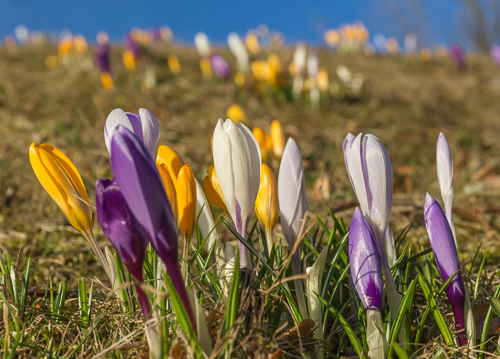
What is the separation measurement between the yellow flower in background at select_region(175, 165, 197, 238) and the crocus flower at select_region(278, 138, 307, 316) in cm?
20

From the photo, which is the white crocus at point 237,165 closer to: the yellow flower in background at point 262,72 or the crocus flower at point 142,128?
the crocus flower at point 142,128

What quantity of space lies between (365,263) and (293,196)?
21 centimetres

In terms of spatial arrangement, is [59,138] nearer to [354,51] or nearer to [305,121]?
[305,121]

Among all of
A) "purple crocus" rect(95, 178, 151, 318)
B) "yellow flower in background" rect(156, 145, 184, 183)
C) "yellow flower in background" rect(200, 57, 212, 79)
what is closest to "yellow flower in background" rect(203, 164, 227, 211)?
"yellow flower in background" rect(156, 145, 184, 183)

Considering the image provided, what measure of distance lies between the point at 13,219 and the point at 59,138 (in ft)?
4.76

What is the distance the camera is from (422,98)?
6090mm

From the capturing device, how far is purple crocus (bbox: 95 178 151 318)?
78cm

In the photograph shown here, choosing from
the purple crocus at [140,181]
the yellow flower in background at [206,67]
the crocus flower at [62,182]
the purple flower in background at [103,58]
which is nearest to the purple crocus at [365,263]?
the purple crocus at [140,181]

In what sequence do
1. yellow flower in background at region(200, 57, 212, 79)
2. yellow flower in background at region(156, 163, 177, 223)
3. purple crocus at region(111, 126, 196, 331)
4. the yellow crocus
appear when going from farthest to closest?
yellow flower in background at region(200, 57, 212, 79) < the yellow crocus < yellow flower in background at region(156, 163, 177, 223) < purple crocus at region(111, 126, 196, 331)

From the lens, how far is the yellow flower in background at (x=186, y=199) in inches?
35.6

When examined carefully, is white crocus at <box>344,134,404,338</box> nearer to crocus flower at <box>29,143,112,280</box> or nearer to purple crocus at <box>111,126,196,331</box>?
purple crocus at <box>111,126,196,331</box>

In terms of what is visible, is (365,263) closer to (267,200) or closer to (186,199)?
(267,200)

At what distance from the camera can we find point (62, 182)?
88 centimetres

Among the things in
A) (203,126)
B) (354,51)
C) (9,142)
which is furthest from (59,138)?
(354,51)
